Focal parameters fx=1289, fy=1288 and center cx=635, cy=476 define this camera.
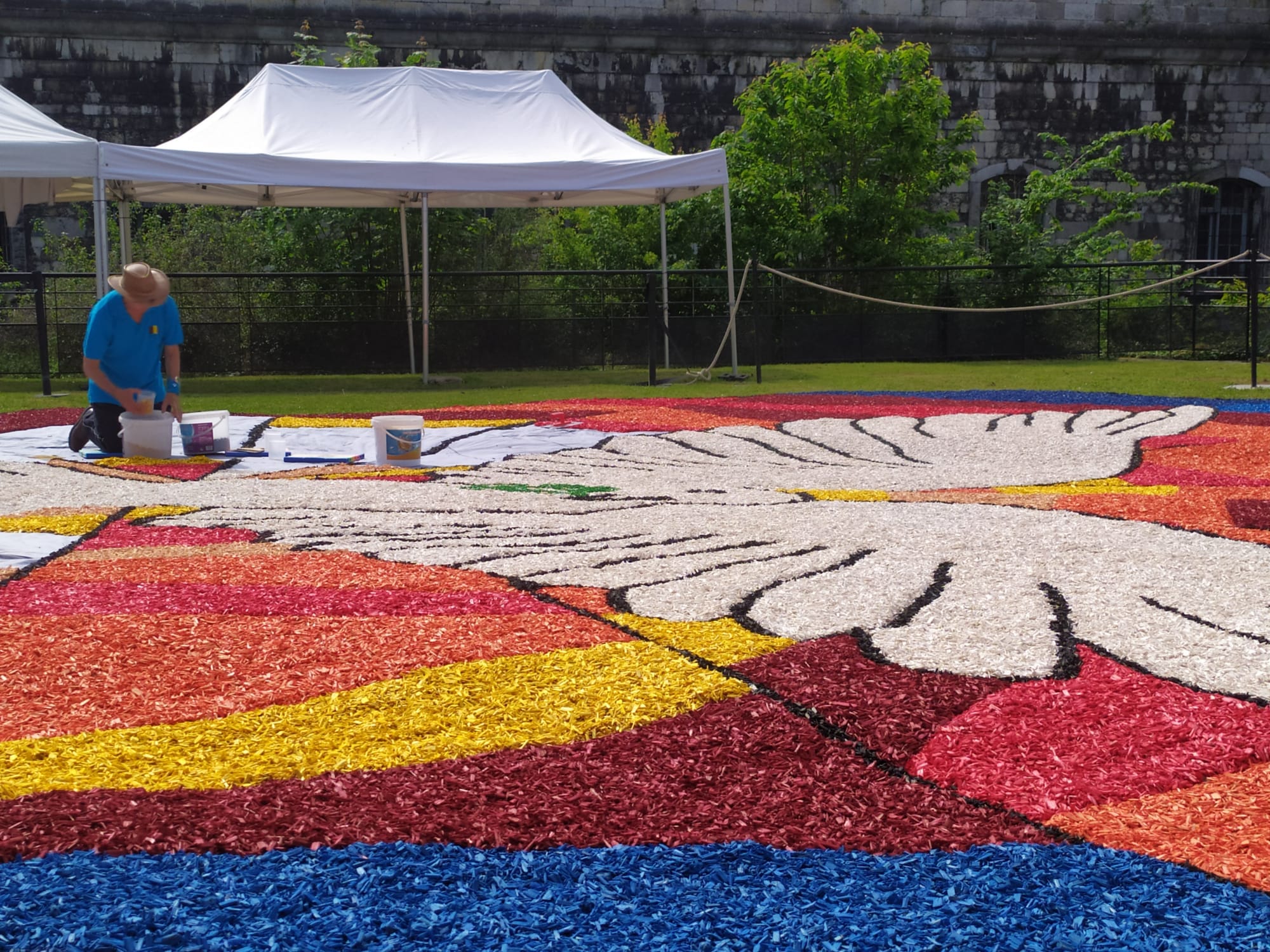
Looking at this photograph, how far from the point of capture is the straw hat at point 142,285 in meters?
7.54

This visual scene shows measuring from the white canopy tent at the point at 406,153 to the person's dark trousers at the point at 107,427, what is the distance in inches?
158

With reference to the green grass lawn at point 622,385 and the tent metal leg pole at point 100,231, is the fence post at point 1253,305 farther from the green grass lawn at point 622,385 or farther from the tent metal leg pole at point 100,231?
the tent metal leg pole at point 100,231

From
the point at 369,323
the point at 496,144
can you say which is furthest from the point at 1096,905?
the point at 369,323

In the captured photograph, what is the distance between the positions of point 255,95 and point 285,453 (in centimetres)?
659

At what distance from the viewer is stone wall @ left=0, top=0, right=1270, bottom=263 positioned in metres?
20.1

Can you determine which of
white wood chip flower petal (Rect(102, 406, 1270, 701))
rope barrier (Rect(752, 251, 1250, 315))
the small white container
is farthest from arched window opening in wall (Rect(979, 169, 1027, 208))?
the small white container

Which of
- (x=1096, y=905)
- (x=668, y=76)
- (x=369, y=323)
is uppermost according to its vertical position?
(x=668, y=76)

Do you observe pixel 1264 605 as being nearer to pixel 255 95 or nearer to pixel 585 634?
pixel 585 634

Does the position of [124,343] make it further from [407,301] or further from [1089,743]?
[407,301]

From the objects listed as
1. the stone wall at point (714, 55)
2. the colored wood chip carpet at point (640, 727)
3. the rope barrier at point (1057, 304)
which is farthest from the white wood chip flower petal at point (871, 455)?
the stone wall at point (714, 55)

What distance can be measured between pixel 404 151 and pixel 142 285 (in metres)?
5.01

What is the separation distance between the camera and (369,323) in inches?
598

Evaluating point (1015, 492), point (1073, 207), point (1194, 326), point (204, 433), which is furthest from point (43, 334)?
point (1073, 207)

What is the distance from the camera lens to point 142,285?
755cm
